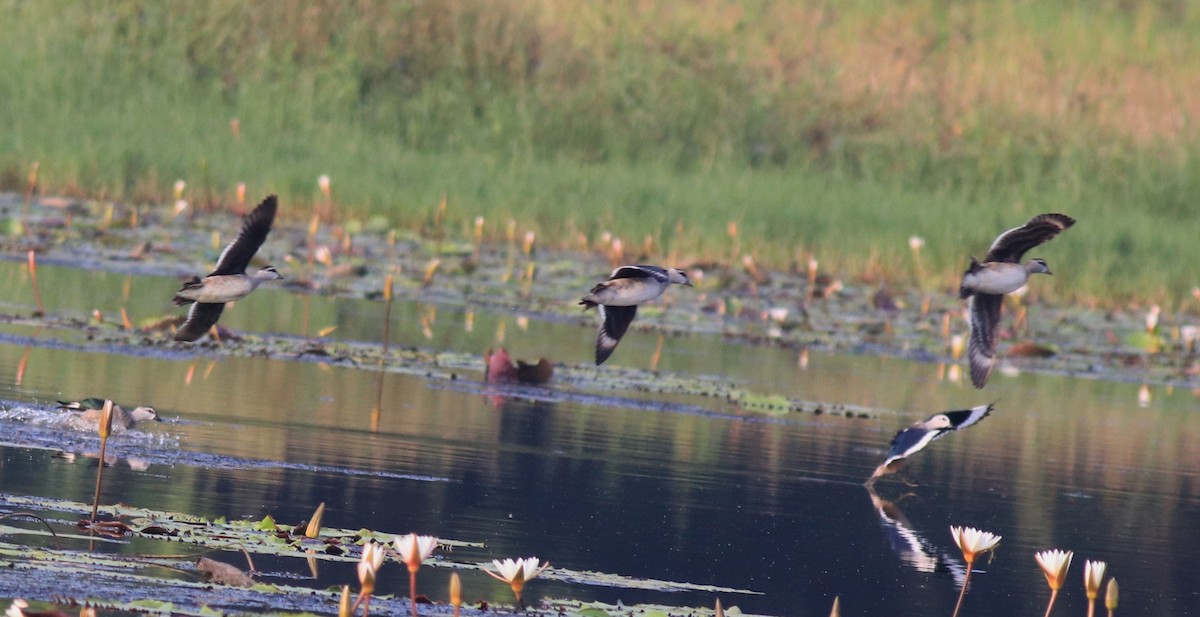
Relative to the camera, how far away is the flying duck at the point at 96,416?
7672 mm

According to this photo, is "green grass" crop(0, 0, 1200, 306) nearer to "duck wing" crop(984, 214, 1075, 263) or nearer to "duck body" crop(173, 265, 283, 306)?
"duck wing" crop(984, 214, 1075, 263)

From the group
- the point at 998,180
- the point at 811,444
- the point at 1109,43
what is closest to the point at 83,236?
the point at 811,444

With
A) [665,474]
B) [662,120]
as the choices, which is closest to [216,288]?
[665,474]

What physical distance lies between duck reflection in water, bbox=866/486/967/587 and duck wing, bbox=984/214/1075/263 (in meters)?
1.07

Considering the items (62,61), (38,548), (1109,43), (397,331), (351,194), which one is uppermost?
(1109,43)

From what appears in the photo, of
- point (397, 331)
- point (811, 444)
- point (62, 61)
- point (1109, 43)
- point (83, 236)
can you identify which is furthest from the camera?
point (1109, 43)

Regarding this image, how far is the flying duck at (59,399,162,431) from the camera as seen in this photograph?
7672mm

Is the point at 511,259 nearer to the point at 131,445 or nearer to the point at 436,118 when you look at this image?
the point at 436,118

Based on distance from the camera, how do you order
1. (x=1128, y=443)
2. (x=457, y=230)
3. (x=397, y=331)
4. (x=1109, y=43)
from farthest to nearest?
(x=1109, y=43), (x=457, y=230), (x=397, y=331), (x=1128, y=443)

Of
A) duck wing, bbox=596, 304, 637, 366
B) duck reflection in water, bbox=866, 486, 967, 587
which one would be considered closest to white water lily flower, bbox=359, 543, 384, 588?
duck reflection in water, bbox=866, 486, 967, 587

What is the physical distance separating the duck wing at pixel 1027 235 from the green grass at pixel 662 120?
842 centimetres

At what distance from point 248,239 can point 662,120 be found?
46.9ft

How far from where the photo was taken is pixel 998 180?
71.4 feet

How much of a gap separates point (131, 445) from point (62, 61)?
13.7 metres
